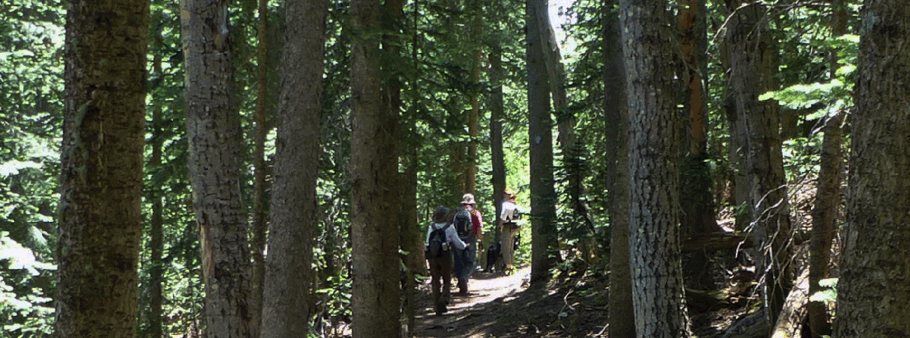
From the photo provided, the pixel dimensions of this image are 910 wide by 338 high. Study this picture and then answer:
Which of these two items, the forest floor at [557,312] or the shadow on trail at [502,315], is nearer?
the forest floor at [557,312]

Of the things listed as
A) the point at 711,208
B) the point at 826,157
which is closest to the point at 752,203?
the point at 826,157

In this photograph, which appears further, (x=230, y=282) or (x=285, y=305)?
(x=285, y=305)

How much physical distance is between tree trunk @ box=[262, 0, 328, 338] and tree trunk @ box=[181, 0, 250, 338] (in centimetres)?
163

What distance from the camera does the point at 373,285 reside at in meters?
10.9

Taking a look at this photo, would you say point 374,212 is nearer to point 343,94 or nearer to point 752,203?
point 343,94

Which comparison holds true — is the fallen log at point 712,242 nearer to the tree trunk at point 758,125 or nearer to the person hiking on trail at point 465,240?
the tree trunk at point 758,125

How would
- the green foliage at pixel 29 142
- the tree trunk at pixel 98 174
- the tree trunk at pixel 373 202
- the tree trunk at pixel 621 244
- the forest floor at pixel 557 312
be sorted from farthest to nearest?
the green foliage at pixel 29 142 < the forest floor at pixel 557 312 < the tree trunk at pixel 373 202 < the tree trunk at pixel 621 244 < the tree trunk at pixel 98 174

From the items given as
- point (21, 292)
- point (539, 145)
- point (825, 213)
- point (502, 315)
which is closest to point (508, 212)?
point (539, 145)

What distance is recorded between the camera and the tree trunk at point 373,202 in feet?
34.9

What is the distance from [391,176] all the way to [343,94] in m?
2.11

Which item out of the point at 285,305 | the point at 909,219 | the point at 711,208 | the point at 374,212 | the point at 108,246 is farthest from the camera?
the point at 711,208

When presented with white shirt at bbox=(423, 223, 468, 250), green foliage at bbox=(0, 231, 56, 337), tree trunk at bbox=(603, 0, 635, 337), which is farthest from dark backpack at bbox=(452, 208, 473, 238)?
green foliage at bbox=(0, 231, 56, 337)

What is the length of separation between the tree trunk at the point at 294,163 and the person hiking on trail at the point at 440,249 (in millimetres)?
7081

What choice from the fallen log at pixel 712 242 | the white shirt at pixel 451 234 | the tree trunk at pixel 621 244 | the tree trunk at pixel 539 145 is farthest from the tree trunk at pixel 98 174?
the tree trunk at pixel 539 145
